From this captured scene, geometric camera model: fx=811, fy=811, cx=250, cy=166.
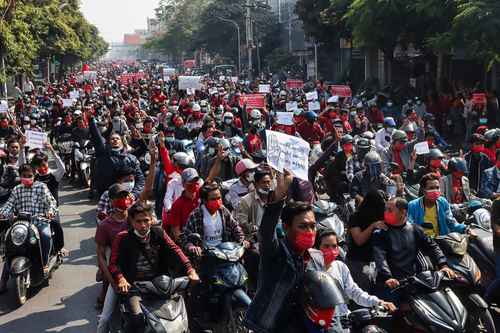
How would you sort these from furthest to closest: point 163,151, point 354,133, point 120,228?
point 354,133 → point 163,151 → point 120,228

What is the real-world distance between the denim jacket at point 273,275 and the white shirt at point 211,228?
103 inches

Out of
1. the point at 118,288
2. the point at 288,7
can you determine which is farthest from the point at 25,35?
the point at 288,7

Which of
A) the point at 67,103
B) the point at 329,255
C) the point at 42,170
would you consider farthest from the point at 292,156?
the point at 67,103

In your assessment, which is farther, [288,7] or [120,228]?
[288,7]

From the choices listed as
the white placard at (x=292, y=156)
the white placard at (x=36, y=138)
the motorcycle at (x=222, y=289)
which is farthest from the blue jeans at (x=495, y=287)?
the white placard at (x=36, y=138)

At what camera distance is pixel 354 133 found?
16266mm

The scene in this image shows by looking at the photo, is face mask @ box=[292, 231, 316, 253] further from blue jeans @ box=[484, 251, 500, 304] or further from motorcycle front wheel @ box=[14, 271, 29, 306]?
motorcycle front wheel @ box=[14, 271, 29, 306]

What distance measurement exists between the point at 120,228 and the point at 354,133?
9.89 metres

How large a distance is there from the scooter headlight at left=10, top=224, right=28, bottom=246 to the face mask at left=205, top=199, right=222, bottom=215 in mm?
2490

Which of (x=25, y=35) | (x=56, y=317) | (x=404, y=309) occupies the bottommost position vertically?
(x=56, y=317)

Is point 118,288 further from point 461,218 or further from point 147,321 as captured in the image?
point 461,218

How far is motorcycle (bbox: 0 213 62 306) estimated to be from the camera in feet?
27.8

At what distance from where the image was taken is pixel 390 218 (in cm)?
625

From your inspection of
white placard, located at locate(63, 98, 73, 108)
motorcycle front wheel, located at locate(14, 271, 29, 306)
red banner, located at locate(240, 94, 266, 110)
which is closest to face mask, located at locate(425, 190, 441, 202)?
motorcycle front wheel, located at locate(14, 271, 29, 306)
